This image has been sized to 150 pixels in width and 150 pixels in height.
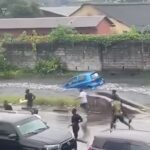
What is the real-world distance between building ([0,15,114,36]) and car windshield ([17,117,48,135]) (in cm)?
4318

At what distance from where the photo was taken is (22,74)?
2174 inches

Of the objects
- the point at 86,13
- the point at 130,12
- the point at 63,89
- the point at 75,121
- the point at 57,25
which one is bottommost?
the point at 63,89

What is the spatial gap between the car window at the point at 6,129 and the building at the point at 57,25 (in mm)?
43520

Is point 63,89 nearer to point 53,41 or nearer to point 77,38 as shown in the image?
point 77,38

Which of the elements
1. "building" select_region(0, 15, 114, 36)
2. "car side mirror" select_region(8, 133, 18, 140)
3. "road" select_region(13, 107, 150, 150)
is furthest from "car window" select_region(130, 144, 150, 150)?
"building" select_region(0, 15, 114, 36)

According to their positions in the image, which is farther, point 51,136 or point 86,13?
point 86,13

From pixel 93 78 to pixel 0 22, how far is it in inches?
1099

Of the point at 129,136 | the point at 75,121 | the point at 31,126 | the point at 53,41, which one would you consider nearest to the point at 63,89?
the point at 53,41

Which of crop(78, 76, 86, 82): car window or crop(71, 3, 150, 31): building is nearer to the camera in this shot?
crop(78, 76, 86, 82): car window

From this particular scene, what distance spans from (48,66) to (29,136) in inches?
1392

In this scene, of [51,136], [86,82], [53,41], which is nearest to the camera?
[51,136]

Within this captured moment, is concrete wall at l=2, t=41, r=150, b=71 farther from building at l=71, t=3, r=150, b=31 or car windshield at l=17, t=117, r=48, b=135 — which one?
car windshield at l=17, t=117, r=48, b=135

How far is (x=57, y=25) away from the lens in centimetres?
6488

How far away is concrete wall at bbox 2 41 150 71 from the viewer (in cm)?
5297
